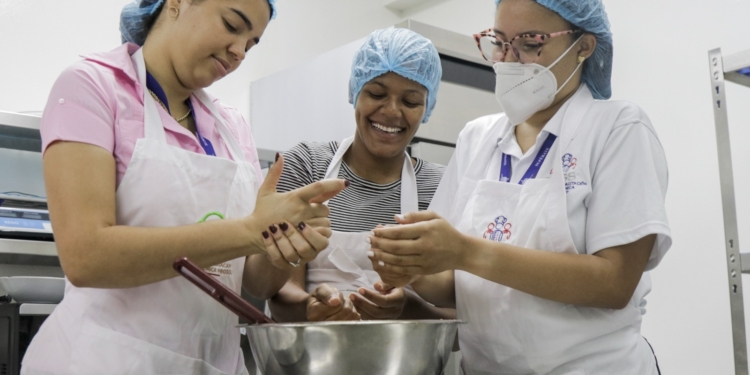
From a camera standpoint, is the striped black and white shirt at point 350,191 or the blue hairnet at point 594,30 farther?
the striped black and white shirt at point 350,191

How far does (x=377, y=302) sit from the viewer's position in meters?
1.30

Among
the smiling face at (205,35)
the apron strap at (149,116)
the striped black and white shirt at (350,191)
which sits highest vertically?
the smiling face at (205,35)

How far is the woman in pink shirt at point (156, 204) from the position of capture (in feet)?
3.17

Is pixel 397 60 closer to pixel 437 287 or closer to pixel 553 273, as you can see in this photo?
pixel 437 287

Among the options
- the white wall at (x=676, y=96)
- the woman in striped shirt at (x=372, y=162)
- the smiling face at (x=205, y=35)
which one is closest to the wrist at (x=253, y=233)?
the smiling face at (x=205, y=35)

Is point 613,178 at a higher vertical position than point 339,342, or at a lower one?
higher

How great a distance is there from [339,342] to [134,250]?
1.04ft

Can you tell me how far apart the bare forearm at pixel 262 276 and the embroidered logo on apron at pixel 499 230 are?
366 millimetres

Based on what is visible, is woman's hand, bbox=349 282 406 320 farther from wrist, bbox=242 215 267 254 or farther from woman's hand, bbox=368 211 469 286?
wrist, bbox=242 215 267 254

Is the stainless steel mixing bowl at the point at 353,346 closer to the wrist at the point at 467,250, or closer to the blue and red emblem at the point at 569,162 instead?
the wrist at the point at 467,250

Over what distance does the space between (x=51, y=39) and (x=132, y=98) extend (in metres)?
1.60

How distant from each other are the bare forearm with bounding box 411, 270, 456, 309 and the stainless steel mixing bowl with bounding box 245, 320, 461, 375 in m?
0.37

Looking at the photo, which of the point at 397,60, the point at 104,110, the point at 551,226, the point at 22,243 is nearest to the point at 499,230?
the point at 551,226

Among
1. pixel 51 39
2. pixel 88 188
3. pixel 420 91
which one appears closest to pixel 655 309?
pixel 420 91
